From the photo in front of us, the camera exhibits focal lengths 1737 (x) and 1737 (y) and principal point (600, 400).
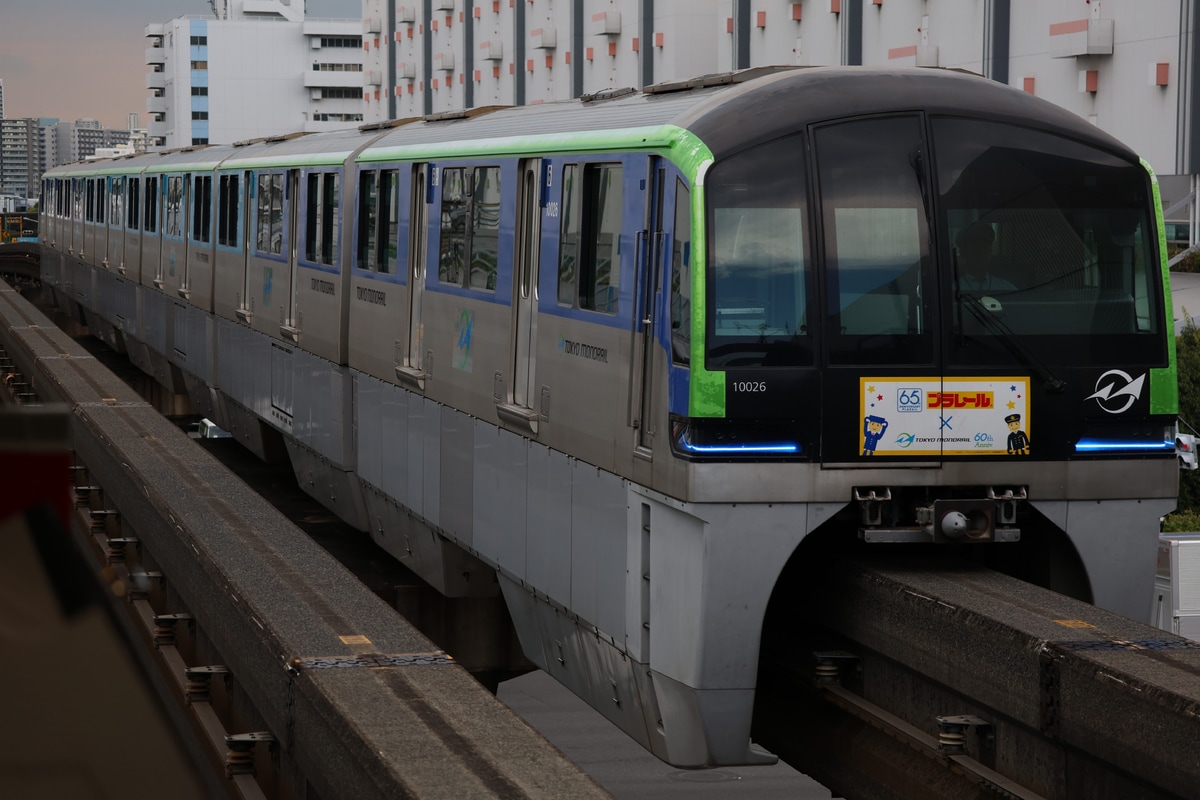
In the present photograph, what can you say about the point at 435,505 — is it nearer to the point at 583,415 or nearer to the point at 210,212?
the point at 583,415

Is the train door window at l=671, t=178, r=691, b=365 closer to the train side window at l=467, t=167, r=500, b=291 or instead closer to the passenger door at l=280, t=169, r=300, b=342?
the train side window at l=467, t=167, r=500, b=291

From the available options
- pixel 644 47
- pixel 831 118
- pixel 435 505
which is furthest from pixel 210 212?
pixel 644 47

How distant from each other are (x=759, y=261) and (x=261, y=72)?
126737mm

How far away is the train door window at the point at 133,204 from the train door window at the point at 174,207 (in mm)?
2743

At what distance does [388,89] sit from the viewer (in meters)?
75.6

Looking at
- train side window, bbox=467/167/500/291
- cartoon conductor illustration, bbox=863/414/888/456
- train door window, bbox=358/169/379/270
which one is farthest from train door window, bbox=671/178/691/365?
train door window, bbox=358/169/379/270

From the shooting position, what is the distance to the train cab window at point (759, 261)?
659 centimetres

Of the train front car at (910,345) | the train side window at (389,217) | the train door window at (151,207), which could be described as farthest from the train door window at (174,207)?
the train front car at (910,345)

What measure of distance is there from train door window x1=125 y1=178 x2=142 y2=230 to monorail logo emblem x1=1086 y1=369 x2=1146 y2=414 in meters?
21.4

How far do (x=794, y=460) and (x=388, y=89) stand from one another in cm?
7094

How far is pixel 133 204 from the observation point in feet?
88.7

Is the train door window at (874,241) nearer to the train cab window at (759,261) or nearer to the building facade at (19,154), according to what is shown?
the train cab window at (759,261)

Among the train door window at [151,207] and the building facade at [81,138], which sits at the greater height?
the train door window at [151,207]

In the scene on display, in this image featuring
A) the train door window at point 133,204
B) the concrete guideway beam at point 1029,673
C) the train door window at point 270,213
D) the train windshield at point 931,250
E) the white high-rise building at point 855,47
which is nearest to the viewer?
the concrete guideway beam at point 1029,673
